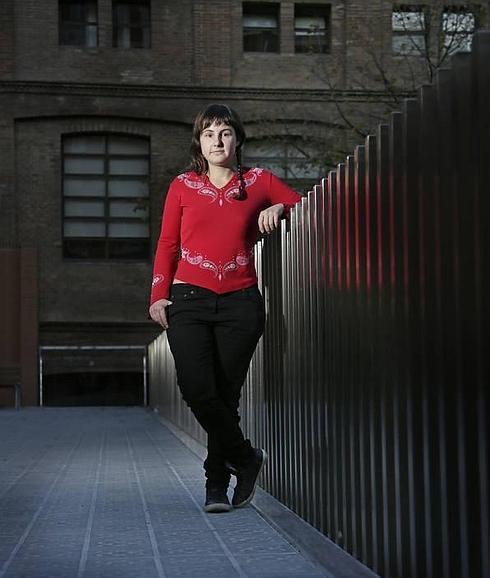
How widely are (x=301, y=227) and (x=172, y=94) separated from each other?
930 inches

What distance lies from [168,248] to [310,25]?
24.7 m

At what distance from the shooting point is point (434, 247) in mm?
3271

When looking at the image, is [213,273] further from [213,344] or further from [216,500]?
[216,500]

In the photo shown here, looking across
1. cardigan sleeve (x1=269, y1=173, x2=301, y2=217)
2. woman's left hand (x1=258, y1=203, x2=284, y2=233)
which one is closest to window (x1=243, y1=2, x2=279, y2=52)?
cardigan sleeve (x1=269, y1=173, x2=301, y2=217)

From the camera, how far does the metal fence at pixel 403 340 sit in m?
2.96

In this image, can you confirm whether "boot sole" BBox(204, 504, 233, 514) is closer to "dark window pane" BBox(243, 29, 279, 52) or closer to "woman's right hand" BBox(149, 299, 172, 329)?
"woman's right hand" BBox(149, 299, 172, 329)

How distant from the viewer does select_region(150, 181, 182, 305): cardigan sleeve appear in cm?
546

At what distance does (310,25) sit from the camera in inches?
1154

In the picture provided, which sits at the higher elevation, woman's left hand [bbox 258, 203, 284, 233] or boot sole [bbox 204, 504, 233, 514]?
woman's left hand [bbox 258, 203, 284, 233]

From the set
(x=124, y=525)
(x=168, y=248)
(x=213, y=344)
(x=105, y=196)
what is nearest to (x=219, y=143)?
(x=168, y=248)

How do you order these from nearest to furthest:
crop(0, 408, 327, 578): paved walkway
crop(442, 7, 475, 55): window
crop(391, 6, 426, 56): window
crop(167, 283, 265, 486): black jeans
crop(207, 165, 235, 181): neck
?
crop(0, 408, 327, 578): paved walkway → crop(167, 283, 265, 486): black jeans → crop(207, 165, 235, 181): neck → crop(442, 7, 475, 55): window → crop(391, 6, 426, 56): window

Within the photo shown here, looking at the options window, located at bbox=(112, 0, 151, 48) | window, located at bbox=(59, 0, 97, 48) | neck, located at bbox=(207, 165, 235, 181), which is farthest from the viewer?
window, located at bbox=(112, 0, 151, 48)

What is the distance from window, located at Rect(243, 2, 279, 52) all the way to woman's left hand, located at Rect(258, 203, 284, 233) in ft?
79.7

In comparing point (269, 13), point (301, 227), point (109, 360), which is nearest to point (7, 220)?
point (109, 360)
